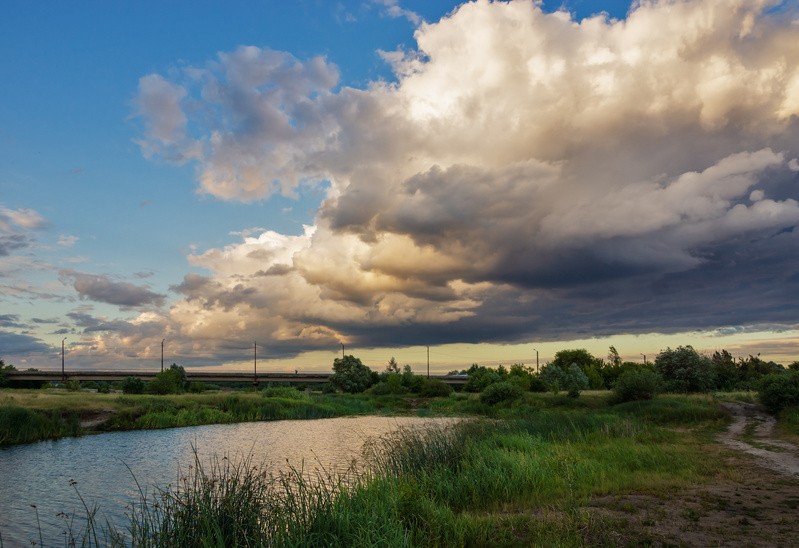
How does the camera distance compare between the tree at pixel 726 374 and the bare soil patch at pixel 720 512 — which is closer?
the bare soil patch at pixel 720 512

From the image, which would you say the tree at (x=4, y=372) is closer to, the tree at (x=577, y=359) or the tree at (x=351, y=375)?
the tree at (x=351, y=375)

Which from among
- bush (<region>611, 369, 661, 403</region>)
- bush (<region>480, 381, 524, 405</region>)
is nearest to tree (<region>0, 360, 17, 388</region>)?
bush (<region>480, 381, 524, 405</region>)

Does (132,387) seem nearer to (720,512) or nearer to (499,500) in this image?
(499,500)

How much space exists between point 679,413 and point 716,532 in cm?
3373

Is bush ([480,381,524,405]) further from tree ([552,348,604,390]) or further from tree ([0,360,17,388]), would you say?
tree ([0,360,17,388])

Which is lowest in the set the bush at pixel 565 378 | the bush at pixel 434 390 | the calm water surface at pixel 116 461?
the bush at pixel 434 390

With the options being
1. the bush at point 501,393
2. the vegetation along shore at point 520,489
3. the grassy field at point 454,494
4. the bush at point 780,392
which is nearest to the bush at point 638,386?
the vegetation along shore at point 520,489

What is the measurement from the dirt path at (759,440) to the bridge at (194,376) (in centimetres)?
9766

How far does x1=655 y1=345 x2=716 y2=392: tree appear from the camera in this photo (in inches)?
2542

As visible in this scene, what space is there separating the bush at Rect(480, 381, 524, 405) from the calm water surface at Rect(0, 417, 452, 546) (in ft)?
85.5

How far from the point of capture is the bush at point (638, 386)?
53.4 metres

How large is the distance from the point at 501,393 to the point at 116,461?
1990 inches

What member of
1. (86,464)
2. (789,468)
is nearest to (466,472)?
(789,468)

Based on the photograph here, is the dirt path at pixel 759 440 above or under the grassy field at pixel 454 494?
under
